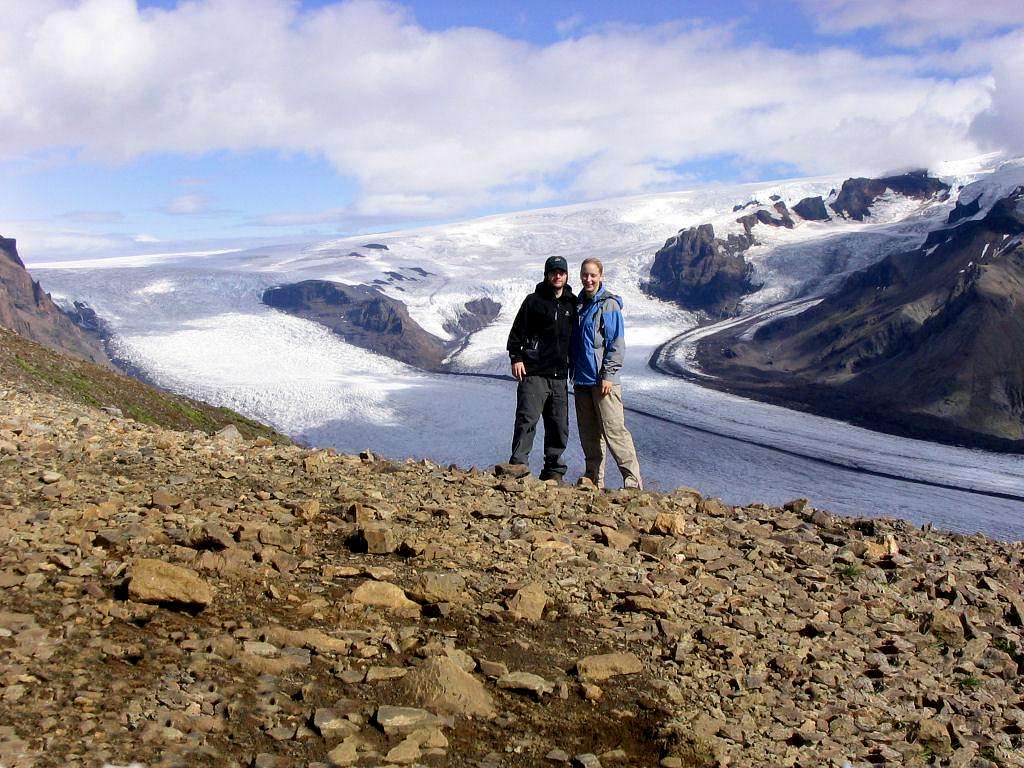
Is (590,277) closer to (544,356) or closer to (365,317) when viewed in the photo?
(544,356)

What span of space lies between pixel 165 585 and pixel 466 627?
4.34ft

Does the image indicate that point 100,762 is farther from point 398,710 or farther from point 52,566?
point 52,566

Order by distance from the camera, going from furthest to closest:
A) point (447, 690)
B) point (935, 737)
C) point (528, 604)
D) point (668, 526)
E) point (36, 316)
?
point (36, 316) → point (668, 526) → point (528, 604) → point (935, 737) → point (447, 690)

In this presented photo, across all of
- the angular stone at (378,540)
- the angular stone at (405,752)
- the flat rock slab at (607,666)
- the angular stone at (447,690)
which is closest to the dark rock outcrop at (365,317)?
the angular stone at (378,540)

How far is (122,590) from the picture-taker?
3867mm

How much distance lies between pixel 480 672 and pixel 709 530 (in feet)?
8.68

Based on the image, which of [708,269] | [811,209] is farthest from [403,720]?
[811,209]

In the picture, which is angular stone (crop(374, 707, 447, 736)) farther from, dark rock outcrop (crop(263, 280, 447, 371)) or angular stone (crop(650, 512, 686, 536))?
dark rock outcrop (crop(263, 280, 447, 371))

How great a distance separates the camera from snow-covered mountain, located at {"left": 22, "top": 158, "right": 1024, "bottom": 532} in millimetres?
35344

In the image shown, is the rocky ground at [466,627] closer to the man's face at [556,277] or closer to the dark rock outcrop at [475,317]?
the man's face at [556,277]

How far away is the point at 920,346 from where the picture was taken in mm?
63125

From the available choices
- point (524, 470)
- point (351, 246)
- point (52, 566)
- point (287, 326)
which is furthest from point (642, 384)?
point (351, 246)

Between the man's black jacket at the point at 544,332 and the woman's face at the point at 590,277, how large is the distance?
0.54 ft

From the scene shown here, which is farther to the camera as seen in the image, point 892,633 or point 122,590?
point 892,633
